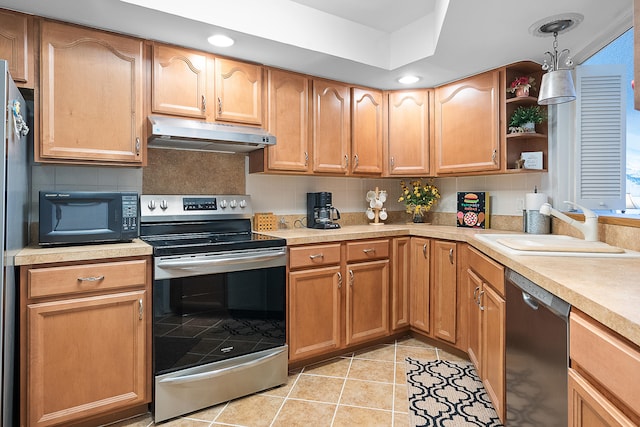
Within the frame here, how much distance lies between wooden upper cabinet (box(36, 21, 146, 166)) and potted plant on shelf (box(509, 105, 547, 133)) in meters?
2.41

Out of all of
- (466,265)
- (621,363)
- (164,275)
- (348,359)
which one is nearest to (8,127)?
(164,275)

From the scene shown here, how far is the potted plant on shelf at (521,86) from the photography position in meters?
2.59

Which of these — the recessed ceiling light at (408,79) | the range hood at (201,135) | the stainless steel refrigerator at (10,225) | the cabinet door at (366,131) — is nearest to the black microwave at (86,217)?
the stainless steel refrigerator at (10,225)

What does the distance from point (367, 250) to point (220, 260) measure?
3.58ft

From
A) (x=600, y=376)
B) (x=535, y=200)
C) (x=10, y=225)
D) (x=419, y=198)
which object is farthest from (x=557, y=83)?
(x=10, y=225)

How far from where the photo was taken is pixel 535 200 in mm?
2578

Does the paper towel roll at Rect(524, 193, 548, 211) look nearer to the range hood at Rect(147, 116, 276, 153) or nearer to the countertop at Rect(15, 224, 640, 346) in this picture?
the countertop at Rect(15, 224, 640, 346)

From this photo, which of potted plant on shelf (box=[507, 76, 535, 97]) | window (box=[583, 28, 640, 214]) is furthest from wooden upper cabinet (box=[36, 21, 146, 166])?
window (box=[583, 28, 640, 214])

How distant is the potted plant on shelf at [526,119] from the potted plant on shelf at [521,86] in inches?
4.4

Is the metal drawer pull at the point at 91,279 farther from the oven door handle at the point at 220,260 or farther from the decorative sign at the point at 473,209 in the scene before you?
the decorative sign at the point at 473,209

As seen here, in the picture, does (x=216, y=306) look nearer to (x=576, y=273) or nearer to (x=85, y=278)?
(x=85, y=278)

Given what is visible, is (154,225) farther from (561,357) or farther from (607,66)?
(607,66)

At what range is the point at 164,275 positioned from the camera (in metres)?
1.97

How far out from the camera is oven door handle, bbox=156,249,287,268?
6.47ft
